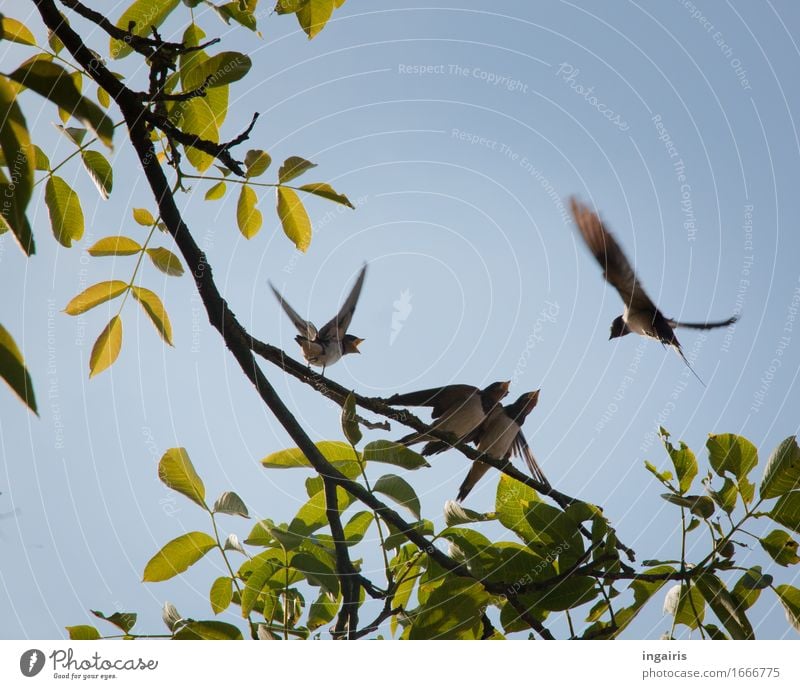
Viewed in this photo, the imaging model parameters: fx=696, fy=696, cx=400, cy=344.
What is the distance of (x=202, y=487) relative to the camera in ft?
4.83

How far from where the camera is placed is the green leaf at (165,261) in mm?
1692

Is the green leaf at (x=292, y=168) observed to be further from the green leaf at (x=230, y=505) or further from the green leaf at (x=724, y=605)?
the green leaf at (x=724, y=605)

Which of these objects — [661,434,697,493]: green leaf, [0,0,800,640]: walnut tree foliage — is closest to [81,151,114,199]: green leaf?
[0,0,800,640]: walnut tree foliage

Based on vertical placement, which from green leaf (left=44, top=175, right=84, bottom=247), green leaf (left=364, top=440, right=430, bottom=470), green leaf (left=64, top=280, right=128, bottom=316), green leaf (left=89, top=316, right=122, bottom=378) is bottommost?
green leaf (left=364, top=440, right=430, bottom=470)

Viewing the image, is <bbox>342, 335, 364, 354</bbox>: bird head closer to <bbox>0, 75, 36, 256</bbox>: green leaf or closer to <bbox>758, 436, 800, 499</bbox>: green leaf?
<bbox>758, 436, 800, 499</bbox>: green leaf

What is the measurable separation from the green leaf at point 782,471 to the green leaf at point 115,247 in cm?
150

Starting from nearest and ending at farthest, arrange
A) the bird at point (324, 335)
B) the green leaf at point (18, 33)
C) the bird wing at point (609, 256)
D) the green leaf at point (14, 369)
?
1. the green leaf at point (14, 369)
2. the green leaf at point (18, 33)
3. the bird wing at point (609, 256)
4. the bird at point (324, 335)

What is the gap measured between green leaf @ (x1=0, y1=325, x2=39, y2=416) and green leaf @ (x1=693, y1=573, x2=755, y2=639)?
52.5 inches

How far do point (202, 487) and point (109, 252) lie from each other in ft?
2.03

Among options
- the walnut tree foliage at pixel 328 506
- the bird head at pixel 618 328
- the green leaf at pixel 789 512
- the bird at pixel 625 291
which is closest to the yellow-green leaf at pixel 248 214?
the walnut tree foliage at pixel 328 506

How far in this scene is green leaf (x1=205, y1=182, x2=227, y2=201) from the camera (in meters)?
1.71
